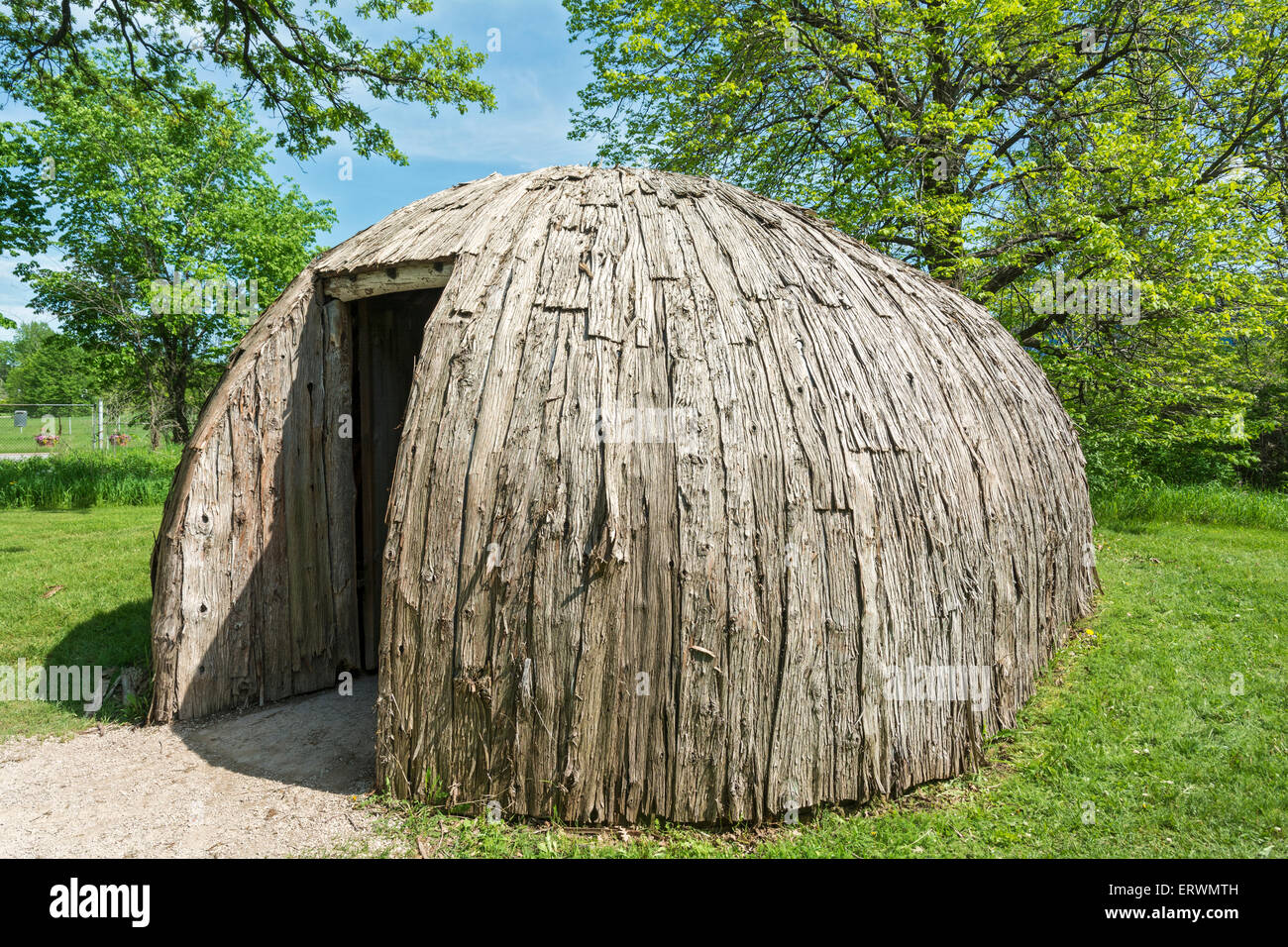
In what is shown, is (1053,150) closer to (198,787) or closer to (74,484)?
(198,787)

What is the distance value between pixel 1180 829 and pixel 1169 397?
972cm

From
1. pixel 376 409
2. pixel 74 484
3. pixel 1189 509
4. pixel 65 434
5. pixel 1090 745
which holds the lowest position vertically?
pixel 1090 745

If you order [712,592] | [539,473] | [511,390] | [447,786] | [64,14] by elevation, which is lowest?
[447,786]

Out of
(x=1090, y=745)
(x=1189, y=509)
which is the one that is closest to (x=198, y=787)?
(x=1090, y=745)

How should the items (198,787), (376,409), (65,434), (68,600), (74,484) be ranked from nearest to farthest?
(198,787)
(376,409)
(68,600)
(74,484)
(65,434)

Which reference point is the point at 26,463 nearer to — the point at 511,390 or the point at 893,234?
the point at 511,390

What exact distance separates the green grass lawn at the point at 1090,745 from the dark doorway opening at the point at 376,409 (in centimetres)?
210

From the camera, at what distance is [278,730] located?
16.2 ft

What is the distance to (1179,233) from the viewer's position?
10.9 m

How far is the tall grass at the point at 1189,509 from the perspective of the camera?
38.1 feet

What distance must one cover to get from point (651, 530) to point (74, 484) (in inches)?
603

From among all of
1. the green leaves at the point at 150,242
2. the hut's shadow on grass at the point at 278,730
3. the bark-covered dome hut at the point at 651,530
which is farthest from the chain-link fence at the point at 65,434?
the bark-covered dome hut at the point at 651,530

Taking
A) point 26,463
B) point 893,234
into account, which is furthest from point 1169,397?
point 26,463

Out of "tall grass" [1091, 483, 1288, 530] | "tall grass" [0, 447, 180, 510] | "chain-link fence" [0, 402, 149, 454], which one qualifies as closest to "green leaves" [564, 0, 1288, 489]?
"tall grass" [1091, 483, 1288, 530]
